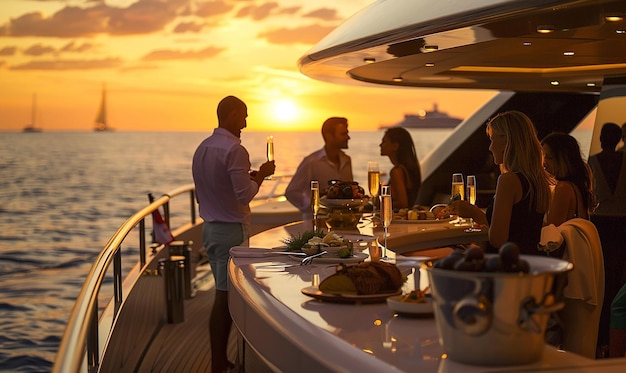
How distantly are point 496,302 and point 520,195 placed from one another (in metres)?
2.17

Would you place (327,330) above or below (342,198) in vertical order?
below

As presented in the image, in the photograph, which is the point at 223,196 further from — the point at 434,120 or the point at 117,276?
the point at 434,120

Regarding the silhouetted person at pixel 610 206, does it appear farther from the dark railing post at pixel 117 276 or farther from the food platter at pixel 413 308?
the food platter at pixel 413 308

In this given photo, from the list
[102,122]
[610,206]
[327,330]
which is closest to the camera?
[327,330]

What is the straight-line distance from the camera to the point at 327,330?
2910 millimetres

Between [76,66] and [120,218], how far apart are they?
34.5 ft

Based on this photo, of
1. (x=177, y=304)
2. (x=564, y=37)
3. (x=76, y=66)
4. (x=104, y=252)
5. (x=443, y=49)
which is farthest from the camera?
(x=76, y=66)

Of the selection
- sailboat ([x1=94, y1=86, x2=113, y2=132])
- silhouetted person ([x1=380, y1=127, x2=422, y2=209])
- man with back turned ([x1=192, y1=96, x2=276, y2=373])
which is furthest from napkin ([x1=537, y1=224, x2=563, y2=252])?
sailboat ([x1=94, y1=86, x2=113, y2=132])

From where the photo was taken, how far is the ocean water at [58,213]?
73.5ft

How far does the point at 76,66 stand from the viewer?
52250mm

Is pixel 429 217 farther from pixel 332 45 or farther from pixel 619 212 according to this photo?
pixel 619 212

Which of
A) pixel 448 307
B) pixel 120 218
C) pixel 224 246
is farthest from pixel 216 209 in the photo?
pixel 120 218

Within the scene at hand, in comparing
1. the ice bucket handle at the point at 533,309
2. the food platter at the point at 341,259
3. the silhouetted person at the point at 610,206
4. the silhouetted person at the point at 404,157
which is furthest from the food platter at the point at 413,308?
the silhouetted person at the point at 404,157

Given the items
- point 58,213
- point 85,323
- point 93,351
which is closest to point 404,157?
point 93,351
